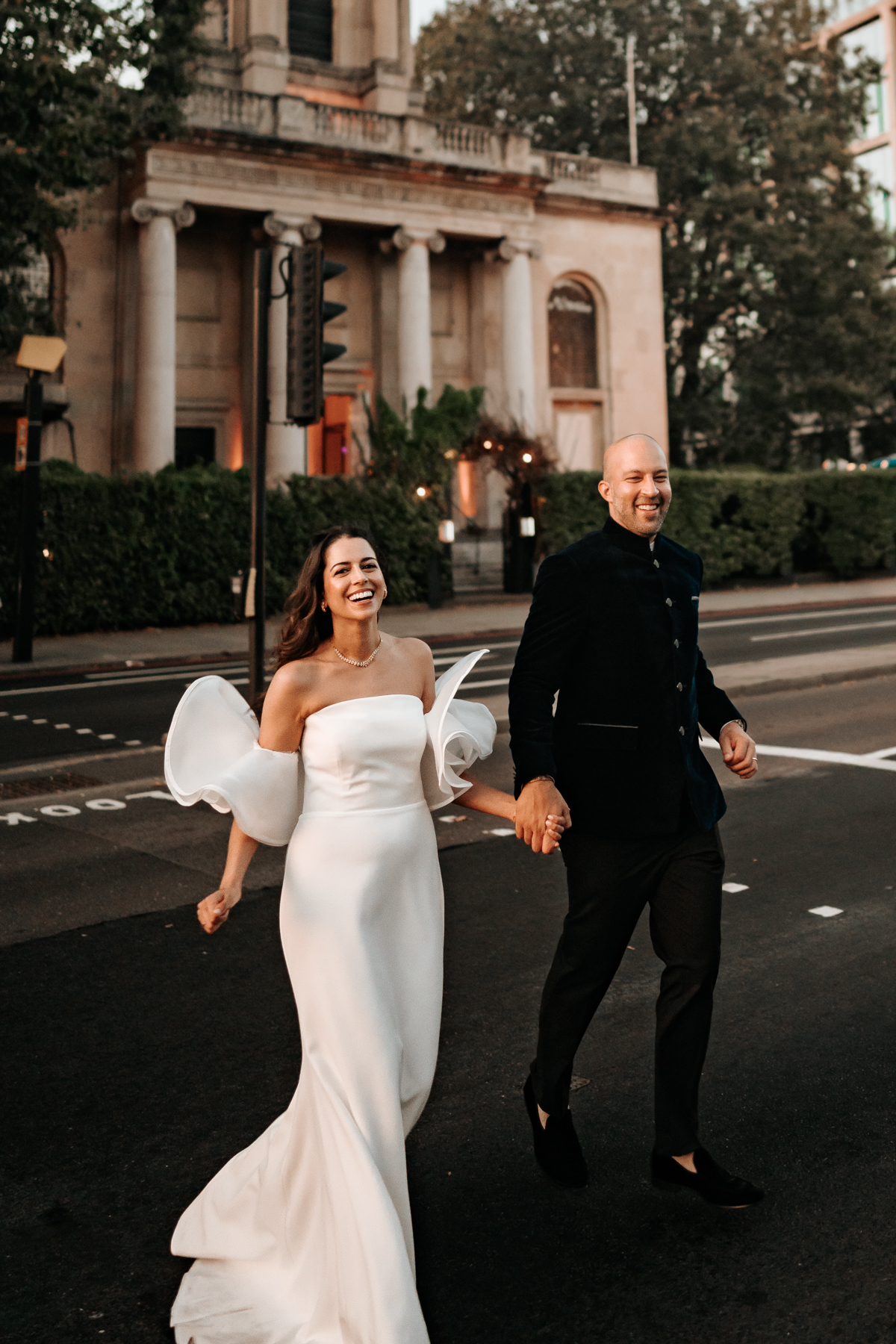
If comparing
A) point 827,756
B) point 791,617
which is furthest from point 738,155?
point 827,756

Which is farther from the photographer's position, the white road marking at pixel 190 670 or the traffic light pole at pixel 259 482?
the white road marking at pixel 190 670

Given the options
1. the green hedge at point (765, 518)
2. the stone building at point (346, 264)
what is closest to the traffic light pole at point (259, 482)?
the green hedge at point (765, 518)

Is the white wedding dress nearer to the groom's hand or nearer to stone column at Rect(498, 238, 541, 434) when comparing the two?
the groom's hand

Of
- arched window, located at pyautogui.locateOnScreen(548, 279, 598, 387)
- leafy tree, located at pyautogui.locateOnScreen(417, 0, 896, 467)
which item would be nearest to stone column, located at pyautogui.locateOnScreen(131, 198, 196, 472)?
arched window, located at pyautogui.locateOnScreen(548, 279, 598, 387)

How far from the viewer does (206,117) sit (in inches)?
1280

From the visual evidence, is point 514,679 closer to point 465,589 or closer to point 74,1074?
point 74,1074

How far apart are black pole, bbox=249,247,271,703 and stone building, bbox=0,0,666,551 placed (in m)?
19.1

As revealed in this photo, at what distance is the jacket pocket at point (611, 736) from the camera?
11.8 feet

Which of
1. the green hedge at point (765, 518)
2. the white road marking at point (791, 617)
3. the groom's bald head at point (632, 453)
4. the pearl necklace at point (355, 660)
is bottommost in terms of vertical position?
the pearl necklace at point (355, 660)

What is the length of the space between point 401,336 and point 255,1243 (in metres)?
35.1

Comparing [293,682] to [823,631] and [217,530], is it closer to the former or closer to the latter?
[823,631]

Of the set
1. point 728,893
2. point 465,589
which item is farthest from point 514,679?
point 465,589

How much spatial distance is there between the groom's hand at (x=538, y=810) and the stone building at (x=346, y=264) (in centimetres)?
2901

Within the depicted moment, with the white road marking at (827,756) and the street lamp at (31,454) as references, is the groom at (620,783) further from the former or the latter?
the street lamp at (31,454)
